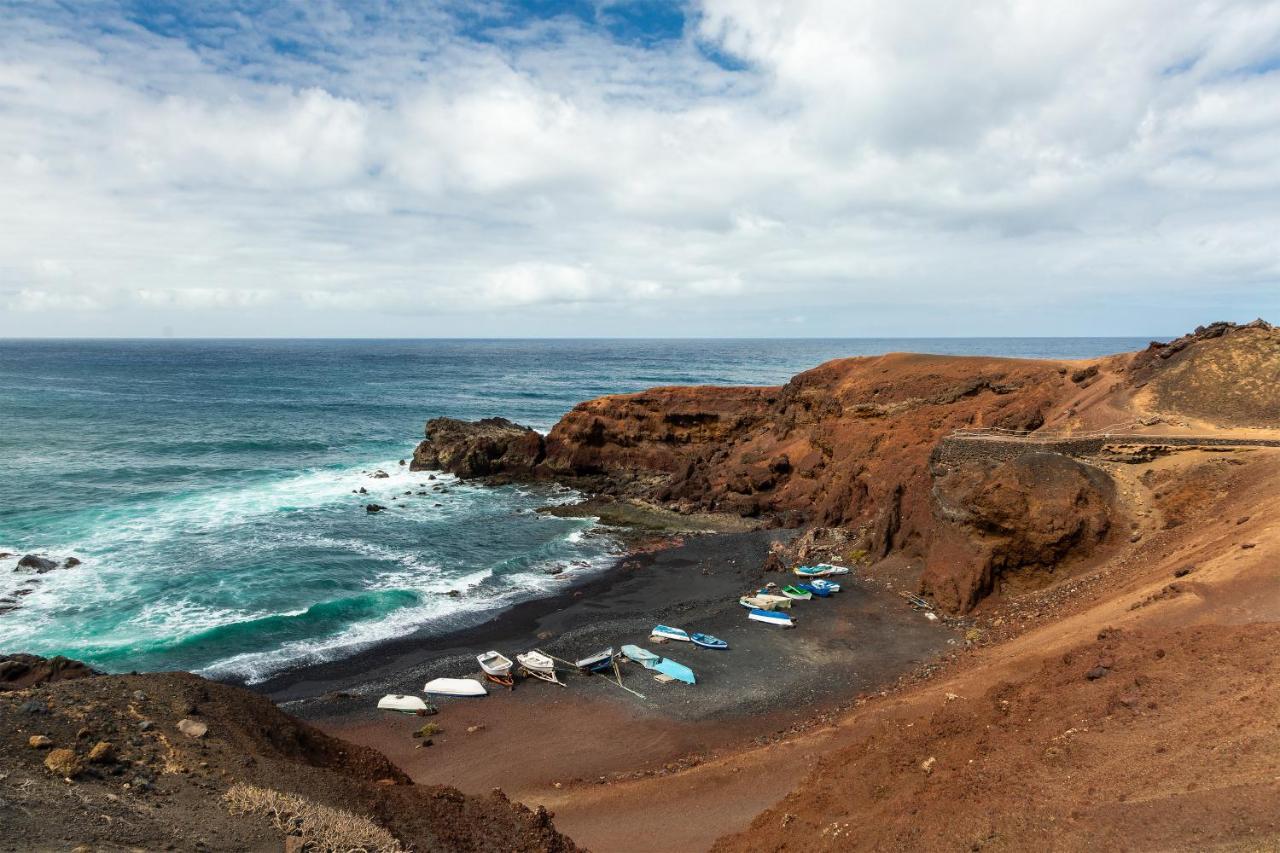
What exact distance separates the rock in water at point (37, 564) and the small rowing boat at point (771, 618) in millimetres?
28392

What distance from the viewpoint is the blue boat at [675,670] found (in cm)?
2020

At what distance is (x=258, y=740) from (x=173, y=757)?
1121 mm

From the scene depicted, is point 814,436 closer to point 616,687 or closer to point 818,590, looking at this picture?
point 818,590

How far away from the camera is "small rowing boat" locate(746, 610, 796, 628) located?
23609mm

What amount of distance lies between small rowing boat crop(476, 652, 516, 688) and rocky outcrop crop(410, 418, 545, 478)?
92.5 feet

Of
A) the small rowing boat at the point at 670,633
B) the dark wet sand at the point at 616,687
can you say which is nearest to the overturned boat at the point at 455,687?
the dark wet sand at the point at 616,687

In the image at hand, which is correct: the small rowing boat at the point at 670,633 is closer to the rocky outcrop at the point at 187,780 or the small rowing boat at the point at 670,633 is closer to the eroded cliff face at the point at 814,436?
the eroded cliff face at the point at 814,436

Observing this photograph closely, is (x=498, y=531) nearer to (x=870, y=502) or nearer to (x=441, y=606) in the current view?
(x=441, y=606)

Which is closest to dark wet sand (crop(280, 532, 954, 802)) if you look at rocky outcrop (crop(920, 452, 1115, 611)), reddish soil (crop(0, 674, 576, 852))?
rocky outcrop (crop(920, 452, 1115, 611))

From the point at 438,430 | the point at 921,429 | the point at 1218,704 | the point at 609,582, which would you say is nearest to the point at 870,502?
the point at 921,429

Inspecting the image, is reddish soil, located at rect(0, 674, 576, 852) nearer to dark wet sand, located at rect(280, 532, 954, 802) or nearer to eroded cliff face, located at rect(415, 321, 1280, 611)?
dark wet sand, located at rect(280, 532, 954, 802)

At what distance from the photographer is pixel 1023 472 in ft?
74.4

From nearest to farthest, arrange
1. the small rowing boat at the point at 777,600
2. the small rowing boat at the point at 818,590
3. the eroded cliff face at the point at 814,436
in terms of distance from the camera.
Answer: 1. the small rowing boat at the point at 777,600
2. the small rowing boat at the point at 818,590
3. the eroded cliff face at the point at 814,436

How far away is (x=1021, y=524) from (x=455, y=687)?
18125mm
